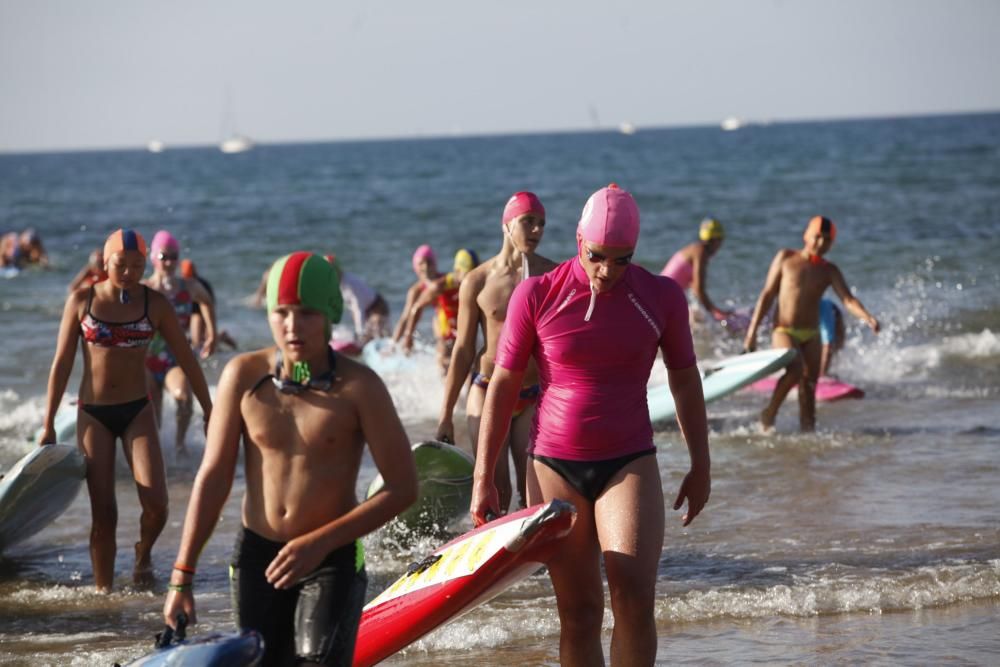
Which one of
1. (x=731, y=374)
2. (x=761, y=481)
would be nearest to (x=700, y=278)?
(x=731, y=374)

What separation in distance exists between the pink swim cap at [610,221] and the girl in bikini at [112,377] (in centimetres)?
292

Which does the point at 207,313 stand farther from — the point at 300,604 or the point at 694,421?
the point at 300,604

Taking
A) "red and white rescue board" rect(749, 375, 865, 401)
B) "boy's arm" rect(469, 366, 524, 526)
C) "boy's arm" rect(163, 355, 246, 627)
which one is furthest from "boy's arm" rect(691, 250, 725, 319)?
"boy's arm" rect(163, 355, 246, 627)

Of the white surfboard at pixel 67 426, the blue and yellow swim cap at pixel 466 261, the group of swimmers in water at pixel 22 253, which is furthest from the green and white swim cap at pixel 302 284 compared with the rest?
the group of swimmers in water at pixel 22 253

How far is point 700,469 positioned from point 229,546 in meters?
4.11

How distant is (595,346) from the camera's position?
4484 millimetres

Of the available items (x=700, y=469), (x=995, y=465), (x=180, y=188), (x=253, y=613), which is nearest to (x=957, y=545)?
(x=995, y=465)

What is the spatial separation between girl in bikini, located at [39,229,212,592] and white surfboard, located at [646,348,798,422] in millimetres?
4441

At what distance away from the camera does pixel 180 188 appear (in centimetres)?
6175

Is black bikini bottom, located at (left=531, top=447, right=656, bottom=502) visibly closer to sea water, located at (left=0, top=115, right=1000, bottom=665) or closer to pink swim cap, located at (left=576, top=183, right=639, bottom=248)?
pink swim cap, located at (left=576, top=183, right=639, bottom=248)

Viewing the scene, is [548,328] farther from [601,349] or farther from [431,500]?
[431,500]

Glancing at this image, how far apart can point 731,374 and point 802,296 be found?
83 centimetres

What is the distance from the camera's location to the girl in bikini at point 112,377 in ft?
22.2

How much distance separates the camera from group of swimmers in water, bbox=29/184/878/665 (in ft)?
12.3
